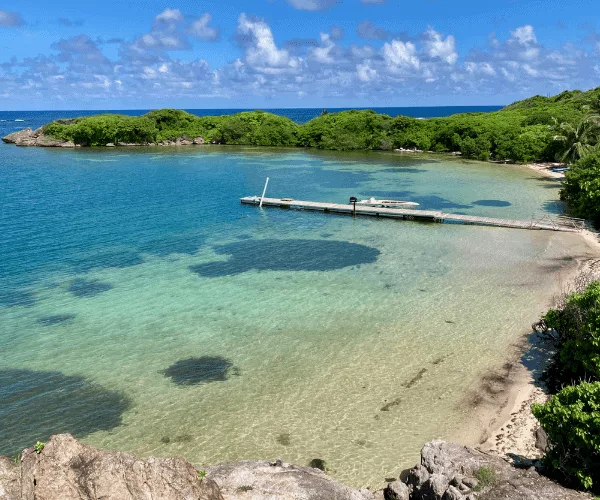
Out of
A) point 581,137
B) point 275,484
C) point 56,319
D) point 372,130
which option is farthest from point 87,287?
point 372,130

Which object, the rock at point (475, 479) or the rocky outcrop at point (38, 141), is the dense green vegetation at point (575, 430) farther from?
the rocky outcrop at point (38, 141)

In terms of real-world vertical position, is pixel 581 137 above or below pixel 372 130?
below

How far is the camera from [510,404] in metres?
16.2

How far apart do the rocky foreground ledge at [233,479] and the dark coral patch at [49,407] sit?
5.86 meters

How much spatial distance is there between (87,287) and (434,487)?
66.4 ft

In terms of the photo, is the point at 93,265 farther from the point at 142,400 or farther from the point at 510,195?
the point at 510,195

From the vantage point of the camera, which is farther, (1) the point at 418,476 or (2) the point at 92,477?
(1) the point at 418,476

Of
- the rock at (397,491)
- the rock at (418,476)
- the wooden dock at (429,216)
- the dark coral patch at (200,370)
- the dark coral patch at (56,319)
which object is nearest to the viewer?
the rock at (418,476)

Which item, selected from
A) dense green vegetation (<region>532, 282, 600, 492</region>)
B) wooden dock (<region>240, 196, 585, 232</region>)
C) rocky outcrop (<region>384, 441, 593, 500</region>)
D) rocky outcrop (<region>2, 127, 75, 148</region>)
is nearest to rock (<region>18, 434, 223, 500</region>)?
rocky outcrop (<region>384, 441, 593, 500</region>)

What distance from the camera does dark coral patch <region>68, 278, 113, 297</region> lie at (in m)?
24.9

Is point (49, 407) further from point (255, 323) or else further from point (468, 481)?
point (468, 481)

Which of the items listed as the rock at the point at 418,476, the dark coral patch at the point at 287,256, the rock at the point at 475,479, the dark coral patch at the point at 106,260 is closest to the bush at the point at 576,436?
the rock at the point at 475,479

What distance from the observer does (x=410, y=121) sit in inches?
3780

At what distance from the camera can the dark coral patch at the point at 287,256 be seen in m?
29.1
